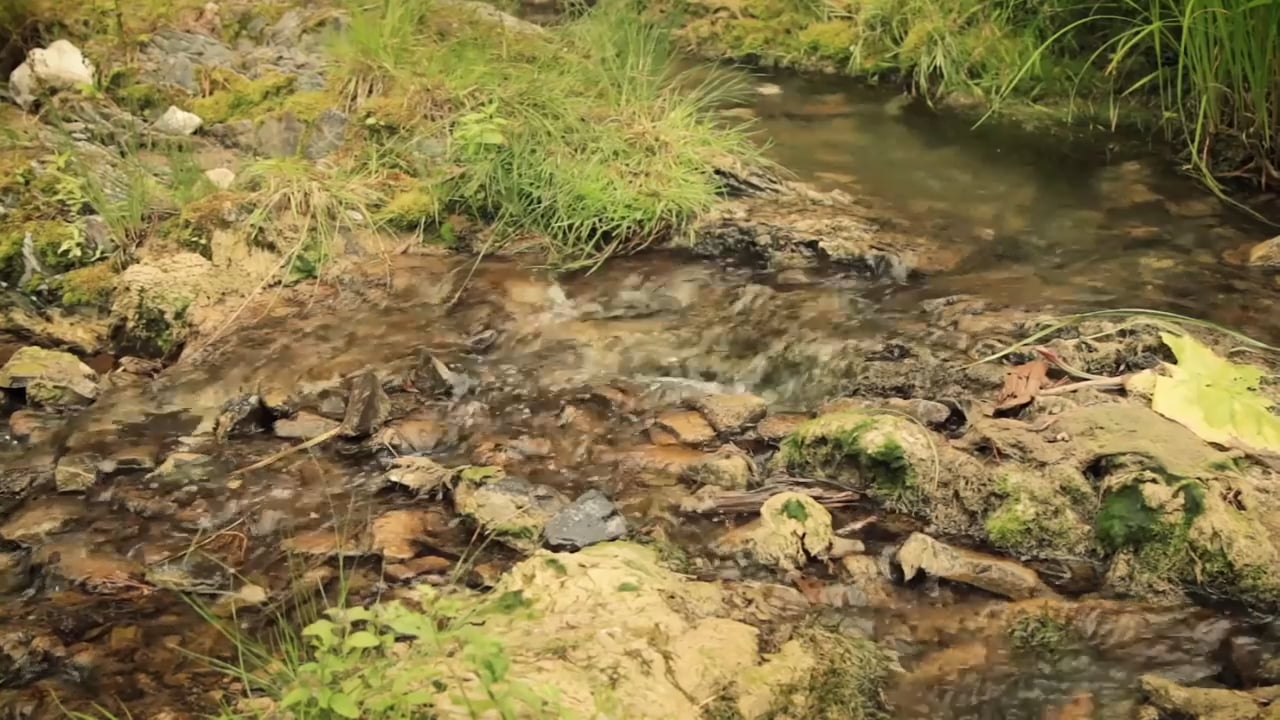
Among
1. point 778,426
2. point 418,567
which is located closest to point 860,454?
Answer: point 778,426

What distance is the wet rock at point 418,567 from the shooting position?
258 centimetres

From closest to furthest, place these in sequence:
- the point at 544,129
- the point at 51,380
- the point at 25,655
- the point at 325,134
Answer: the point at 25,655
the point at 51,380
the point at 544,129
the point at 325,134

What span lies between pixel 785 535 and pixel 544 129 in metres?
2.42

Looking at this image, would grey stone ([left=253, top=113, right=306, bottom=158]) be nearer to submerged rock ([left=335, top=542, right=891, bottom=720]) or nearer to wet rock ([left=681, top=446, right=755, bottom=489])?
wet rock ([left=681, top=446, right=755, bottom=489])

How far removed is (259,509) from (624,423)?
1.11m

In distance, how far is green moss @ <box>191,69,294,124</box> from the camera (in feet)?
15.5

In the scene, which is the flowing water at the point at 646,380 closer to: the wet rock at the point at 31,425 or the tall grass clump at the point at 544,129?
the wet rock at the point at 31,425

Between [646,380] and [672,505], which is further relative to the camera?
[646,380]

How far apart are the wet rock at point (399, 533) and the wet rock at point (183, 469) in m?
0.62

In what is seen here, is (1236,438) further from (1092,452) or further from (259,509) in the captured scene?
(259,509)

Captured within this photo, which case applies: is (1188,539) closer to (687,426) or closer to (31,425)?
(687,426)

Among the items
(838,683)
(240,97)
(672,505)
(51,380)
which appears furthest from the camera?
(240,97)

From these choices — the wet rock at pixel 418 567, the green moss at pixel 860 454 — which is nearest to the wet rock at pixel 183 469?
the wet rock at pixel 418 567

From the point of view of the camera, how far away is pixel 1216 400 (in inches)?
111
